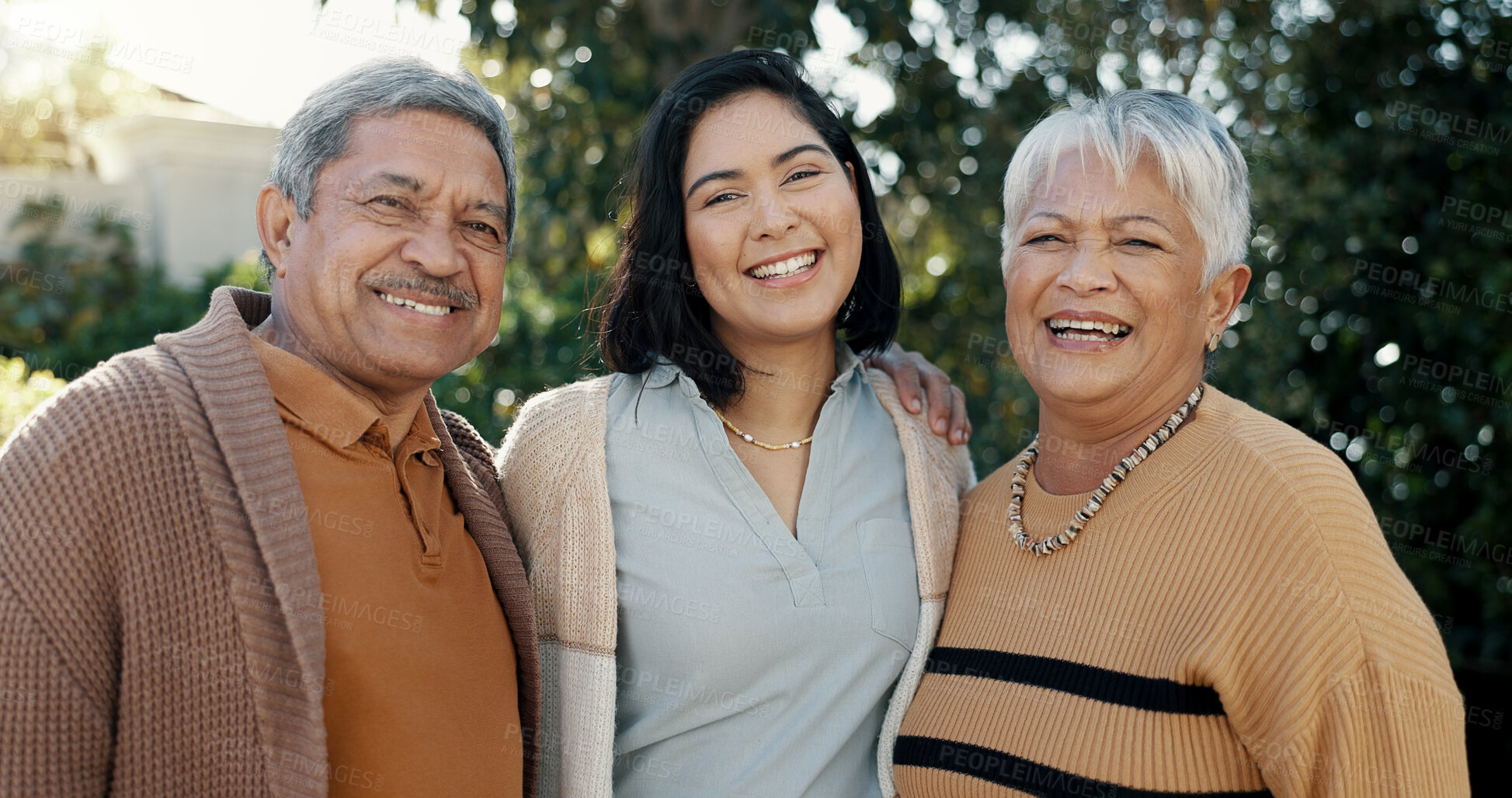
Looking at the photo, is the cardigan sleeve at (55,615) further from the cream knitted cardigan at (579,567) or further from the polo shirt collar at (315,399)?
the cream knitted cardigan at (579,567)

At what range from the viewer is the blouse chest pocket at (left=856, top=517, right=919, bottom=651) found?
7.27 feet

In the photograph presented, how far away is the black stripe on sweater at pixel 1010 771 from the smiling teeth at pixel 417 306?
122cm

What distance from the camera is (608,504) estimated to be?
2.15 m

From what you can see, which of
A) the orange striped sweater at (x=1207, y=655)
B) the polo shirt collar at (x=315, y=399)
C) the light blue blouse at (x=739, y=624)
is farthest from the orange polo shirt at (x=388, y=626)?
the orange striped sweater at (x=1207, y=655)

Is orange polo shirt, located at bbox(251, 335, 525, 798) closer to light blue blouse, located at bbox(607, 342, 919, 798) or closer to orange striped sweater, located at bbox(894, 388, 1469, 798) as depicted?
light blue blouse, located at bbox(607, 342, 919, 798)

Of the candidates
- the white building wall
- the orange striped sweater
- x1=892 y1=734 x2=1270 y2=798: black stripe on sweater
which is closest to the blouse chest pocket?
the orange striped sweater

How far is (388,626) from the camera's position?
5.77ft

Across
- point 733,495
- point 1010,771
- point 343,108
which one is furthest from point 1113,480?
point 343,108

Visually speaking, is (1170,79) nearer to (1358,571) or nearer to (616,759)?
(1358,571)

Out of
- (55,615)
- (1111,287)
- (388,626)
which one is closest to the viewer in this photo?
(55,615)

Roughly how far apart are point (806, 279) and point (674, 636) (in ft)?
2.60

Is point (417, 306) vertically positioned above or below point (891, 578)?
above

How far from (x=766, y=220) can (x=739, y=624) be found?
828 mm

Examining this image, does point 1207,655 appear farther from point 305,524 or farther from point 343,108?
point 343,108
